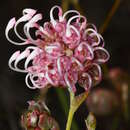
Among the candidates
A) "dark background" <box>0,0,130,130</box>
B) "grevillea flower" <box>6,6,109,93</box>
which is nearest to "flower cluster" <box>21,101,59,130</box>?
"grevillea flower" <box>6,6,109,93</box>

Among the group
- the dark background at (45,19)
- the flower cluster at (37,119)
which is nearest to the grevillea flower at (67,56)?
the flower cluster at (37,119)

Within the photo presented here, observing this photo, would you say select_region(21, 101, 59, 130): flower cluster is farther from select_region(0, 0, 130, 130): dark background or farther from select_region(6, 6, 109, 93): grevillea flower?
select_region(0, 0, 130, 130): dark background

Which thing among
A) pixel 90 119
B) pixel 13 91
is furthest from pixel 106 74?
pixel 90 119

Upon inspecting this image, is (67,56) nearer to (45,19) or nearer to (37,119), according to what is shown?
(37,119)

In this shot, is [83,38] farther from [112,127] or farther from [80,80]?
[112,127]

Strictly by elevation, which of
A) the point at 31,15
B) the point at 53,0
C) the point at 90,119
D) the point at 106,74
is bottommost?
the point at 106,74

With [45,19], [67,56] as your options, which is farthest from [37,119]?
[45,19]
